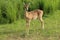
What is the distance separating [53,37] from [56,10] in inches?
161

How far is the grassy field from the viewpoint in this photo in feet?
28.6

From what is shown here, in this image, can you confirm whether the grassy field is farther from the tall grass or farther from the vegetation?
the tall grass

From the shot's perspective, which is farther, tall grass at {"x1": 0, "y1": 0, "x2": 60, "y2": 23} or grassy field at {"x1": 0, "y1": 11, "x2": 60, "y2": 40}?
tall grass at {"x1": 0, "y1": 0, "x2": 60, "y2": 23}

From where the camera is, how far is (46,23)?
35.0ft

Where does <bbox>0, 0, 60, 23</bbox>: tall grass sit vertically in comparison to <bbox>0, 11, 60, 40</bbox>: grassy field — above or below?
above

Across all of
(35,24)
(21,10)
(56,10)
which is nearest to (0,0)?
(21,10)

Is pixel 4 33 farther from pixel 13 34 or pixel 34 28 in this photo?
pixel 34 28

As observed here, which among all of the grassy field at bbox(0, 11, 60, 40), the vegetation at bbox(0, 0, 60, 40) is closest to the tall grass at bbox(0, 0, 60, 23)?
the vegetation at bbox(0, 0, 60, 40)

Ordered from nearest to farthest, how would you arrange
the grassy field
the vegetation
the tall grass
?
the grassy field < the vegetation < the tall grass

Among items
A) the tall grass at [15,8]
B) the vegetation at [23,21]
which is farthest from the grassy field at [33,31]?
the tall grass at [15,8]

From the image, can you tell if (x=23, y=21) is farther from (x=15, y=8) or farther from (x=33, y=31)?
(x=33, y=31)

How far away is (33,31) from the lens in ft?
30.7

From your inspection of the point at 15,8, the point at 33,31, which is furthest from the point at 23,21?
the point at 33,31

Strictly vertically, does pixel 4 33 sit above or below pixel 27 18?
below
